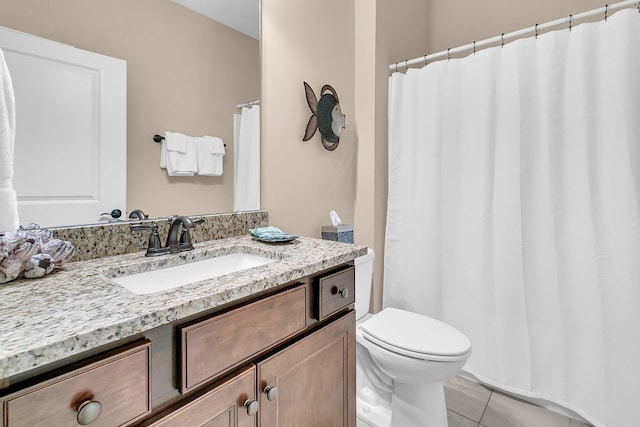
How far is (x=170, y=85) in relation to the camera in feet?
3.76

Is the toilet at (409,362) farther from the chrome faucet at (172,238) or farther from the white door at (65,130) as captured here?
the white door at (65,130)

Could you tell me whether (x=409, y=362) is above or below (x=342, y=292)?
below

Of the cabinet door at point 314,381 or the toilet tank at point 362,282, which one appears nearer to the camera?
the cabinet door at point 314,381

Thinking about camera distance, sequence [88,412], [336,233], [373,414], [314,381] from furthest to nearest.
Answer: [336,233] → [373,414] → [314,381] → [88,412]

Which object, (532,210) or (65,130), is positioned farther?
(532,210)

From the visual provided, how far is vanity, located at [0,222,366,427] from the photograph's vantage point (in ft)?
1.53

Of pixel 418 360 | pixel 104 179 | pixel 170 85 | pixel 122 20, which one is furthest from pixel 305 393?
pixel 122 20

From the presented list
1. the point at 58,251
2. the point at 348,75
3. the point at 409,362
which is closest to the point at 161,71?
the point at 58,251

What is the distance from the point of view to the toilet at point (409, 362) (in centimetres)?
126

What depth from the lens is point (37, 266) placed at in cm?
75

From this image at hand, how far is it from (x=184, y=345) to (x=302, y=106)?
1.35m

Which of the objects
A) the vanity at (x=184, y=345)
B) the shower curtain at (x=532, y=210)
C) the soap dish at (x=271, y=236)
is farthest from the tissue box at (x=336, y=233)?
the vanity at (x=184, y=345)

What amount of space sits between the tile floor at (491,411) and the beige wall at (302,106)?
1.17 m

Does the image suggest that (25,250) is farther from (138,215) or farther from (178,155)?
(178,155)
